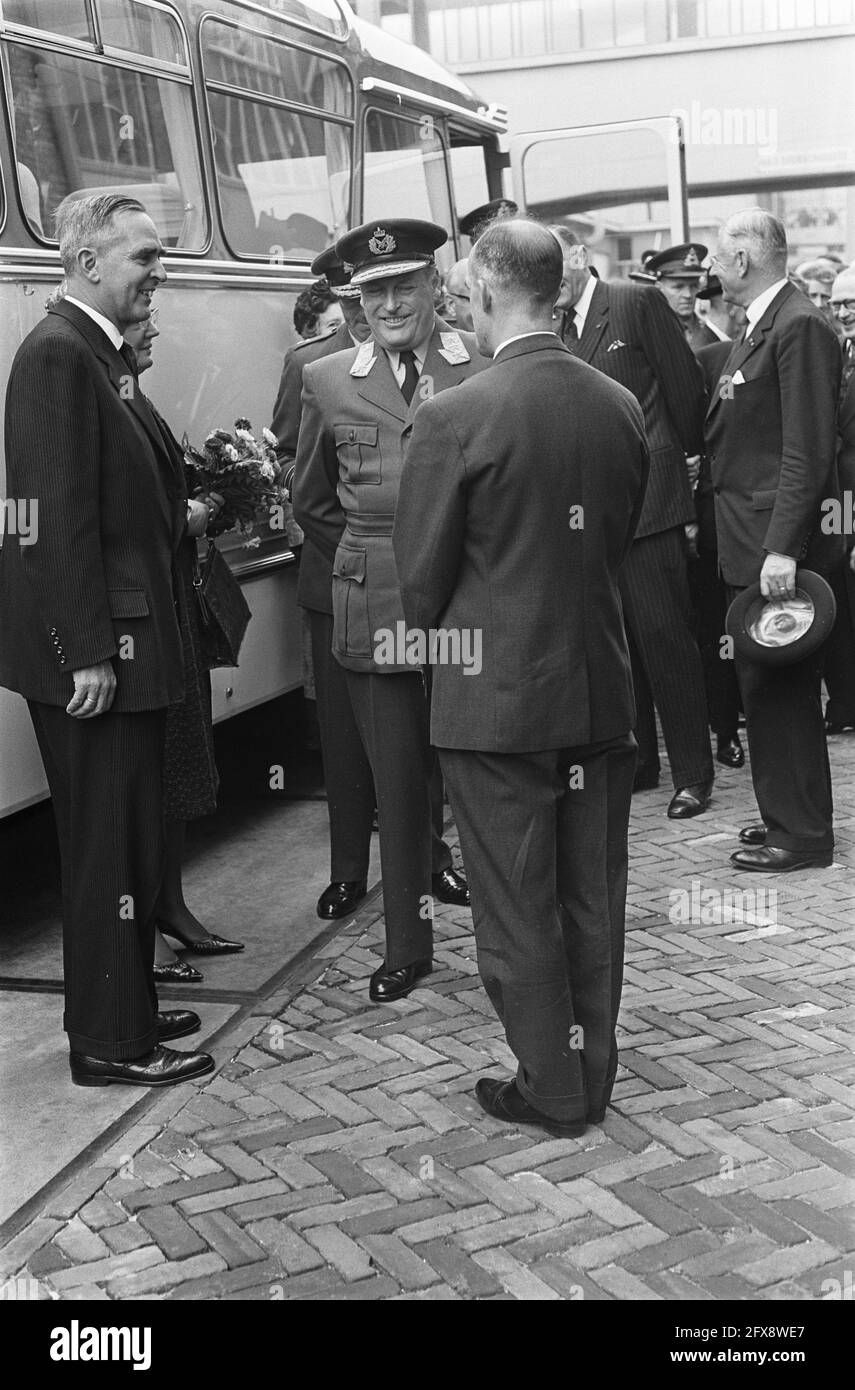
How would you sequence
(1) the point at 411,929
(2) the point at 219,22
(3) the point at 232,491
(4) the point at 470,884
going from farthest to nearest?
(2) the point at 219,22 → (3) the point at 232,491 → (1) the point at 411,929 → (4) the point at 470,884

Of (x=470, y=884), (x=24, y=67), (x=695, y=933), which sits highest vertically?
(x=24, y=67)

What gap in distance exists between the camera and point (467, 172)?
10.2 metres

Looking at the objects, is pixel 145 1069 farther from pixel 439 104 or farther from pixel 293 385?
pixel 439 104

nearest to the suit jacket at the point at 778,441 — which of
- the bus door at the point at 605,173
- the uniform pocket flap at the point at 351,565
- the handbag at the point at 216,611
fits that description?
the uniform pocket flap at the point at 351,565

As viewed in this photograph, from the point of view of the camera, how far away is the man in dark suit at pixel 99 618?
158 inches

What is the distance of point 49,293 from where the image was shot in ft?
17.5

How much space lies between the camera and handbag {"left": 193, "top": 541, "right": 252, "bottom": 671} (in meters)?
5.45

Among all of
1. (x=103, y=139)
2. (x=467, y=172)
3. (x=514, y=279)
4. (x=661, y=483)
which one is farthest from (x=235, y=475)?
(x=467, y=172)

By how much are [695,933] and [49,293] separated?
304 cm

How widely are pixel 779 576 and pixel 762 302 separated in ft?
3.38

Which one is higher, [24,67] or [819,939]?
[24,67]

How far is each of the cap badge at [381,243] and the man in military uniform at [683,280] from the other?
5.03 m
